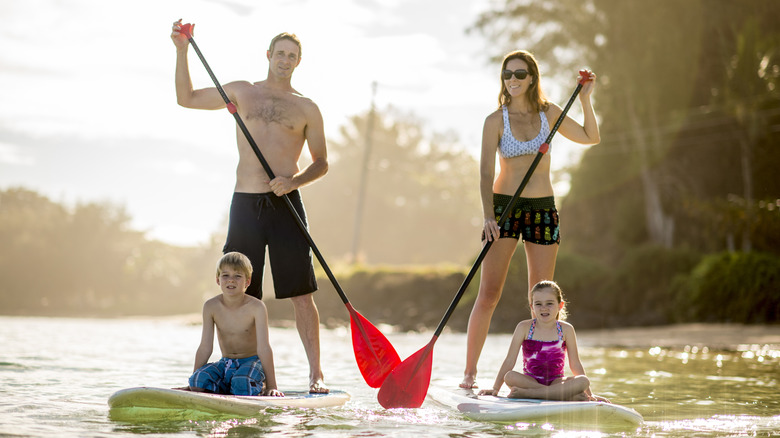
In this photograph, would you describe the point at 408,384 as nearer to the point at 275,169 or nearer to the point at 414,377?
the point at 414,377

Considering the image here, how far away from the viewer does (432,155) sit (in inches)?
2069

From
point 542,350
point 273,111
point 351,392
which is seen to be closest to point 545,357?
point 542,350

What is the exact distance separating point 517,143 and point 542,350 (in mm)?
1294

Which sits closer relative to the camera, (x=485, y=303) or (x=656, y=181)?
(x=485, y=303)

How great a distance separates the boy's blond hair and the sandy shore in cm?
801

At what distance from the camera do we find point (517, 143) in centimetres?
524

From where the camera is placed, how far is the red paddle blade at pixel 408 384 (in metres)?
5.07

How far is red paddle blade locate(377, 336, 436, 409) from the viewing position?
507cm

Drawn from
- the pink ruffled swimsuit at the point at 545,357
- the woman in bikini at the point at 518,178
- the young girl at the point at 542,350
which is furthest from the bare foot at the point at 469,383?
the pink ruffled swimsuit at the point at 545,357

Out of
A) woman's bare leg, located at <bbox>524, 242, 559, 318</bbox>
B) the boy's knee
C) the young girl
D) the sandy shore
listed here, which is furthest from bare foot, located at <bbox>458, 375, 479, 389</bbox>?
the sandy shore

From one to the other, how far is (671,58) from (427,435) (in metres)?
17.2

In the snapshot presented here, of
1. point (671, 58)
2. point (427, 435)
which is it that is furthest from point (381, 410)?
point (671, 58)

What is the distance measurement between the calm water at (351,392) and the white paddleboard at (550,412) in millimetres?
53

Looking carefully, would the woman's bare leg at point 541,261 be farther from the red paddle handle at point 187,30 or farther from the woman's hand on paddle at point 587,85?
the red paddle handle at point 187,30
